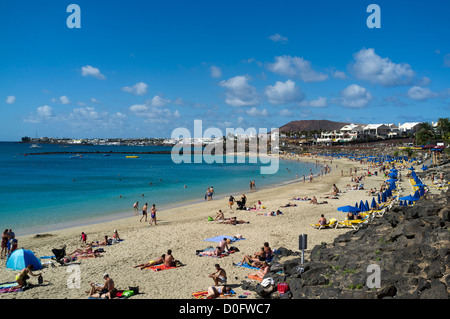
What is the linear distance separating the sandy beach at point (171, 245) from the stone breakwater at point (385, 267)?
1.28 m

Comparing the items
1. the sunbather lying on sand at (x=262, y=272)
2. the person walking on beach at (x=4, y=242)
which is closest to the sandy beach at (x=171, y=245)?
the sunbather lying on sand at (x=262, y=272)

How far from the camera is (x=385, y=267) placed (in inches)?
284

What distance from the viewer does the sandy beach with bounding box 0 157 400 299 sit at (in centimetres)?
896

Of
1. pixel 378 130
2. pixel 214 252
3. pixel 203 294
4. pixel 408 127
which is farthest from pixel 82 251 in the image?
pixel 408 127

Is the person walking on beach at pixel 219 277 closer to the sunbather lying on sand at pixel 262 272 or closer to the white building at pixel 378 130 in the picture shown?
the sunbather lying on sand at pixel 262 272

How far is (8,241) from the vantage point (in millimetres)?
12445

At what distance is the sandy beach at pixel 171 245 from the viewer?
353 inches

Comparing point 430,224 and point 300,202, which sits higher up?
point 430,224

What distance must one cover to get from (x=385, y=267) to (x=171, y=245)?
28.2ft

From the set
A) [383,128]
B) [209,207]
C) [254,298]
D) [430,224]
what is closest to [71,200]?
[209,207]

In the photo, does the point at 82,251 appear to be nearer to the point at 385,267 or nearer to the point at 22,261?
the point at 22,261
